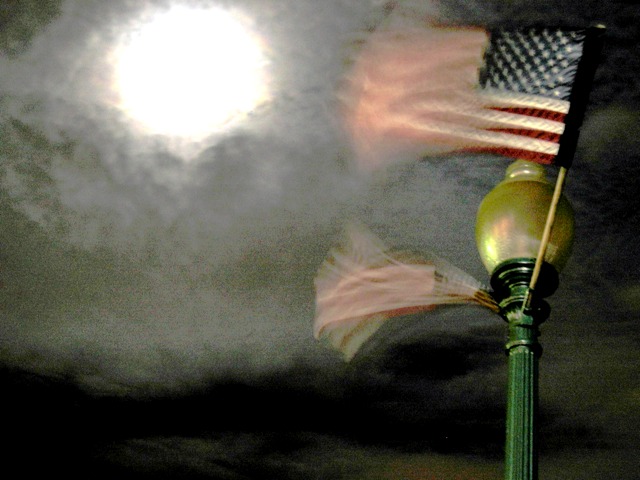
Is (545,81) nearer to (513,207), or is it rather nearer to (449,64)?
(513,207)

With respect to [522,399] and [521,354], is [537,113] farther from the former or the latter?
[522,399]

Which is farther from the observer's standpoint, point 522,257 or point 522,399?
point 522,257

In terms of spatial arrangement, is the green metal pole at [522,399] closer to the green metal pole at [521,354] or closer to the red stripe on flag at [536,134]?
the green metal pole at [521,354]

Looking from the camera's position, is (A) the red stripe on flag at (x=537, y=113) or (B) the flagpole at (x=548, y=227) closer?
(B) the flagpole at (x=548, y=227)

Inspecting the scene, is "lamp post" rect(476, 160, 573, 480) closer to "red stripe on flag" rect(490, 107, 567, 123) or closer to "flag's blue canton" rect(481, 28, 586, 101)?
"red stripe on flag" rect(490, 107, 567, 123)

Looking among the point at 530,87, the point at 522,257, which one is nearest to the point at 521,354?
the point at 522,257

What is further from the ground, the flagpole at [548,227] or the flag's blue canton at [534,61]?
the flag's blue canton at [534,61]

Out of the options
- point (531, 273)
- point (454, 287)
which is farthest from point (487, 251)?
point (454, 287)

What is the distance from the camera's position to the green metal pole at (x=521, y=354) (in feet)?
10.8

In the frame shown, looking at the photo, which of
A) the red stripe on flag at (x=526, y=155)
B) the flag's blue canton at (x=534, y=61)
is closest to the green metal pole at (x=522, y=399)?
the red stripe on flag at (x=526, y=155)

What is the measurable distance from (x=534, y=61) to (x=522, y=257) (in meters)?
1.03

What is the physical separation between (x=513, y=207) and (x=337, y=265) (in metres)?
2.07

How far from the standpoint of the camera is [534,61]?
3.72m

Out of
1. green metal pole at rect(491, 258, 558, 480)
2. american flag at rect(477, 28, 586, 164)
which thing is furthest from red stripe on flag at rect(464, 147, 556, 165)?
green metal pole at rect(491, 258, 558, 480)
